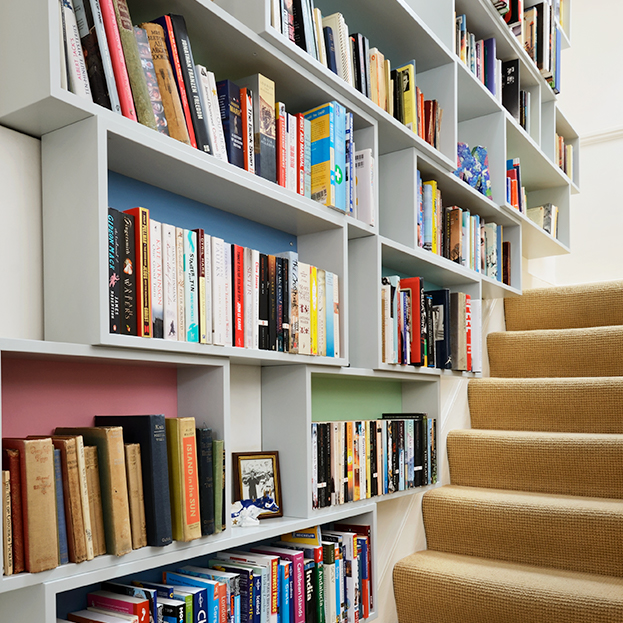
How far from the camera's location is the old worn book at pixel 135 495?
102cm

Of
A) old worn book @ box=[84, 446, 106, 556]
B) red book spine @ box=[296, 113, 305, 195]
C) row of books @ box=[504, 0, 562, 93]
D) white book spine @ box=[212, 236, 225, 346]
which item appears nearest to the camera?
old worn book @ box=[84, 446, 106, 556]

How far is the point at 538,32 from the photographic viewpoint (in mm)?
2844

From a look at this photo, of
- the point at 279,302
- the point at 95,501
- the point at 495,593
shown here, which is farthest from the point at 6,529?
the point at 495,593

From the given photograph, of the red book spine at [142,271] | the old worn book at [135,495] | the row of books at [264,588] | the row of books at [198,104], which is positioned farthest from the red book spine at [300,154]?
the row of books at [264,588]

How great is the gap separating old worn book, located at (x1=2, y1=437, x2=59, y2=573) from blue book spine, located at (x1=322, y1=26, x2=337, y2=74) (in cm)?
111

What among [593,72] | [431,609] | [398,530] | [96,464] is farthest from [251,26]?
[593,72]

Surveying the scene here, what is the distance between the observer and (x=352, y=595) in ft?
5.12

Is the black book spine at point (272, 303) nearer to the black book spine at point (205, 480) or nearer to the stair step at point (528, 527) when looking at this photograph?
the black book spine at point (205, 480)

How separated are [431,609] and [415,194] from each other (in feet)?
4.27

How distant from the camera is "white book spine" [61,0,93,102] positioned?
981 millimetres

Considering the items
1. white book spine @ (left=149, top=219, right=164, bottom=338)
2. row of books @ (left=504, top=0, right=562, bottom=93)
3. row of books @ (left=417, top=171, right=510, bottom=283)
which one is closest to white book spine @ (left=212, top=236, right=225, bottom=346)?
white book spine @ (left=149, top=219, right=164, bottom=338)

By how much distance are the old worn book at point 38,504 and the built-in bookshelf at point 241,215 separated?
0.09ft

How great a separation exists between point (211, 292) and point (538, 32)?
2390 millimetres

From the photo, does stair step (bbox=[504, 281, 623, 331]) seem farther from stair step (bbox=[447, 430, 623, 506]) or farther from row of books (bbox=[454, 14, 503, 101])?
row of books (bbox=[454, 14, 503, 101])
